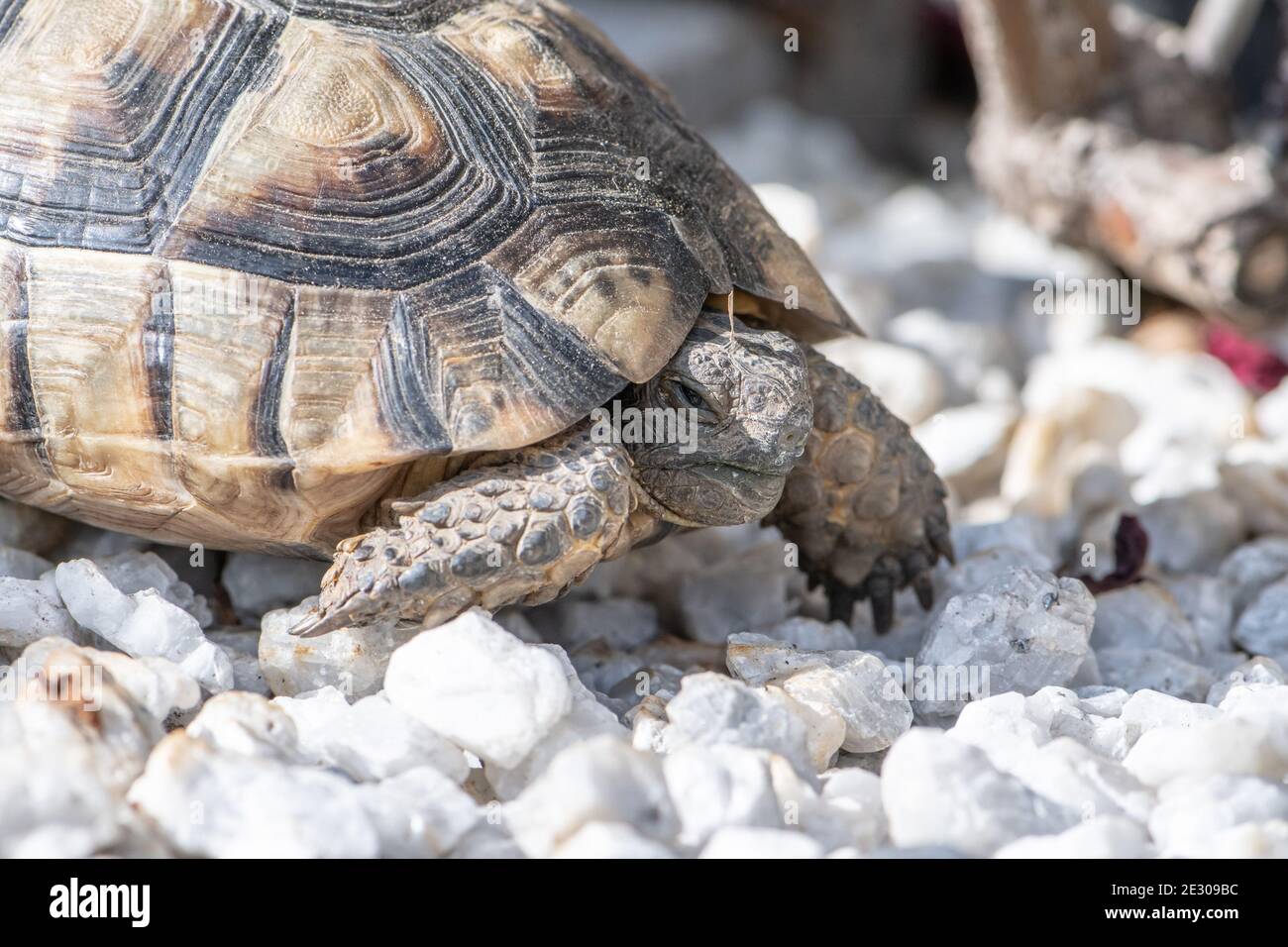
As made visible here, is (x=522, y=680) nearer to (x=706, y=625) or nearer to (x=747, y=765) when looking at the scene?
(x=747, y=765)

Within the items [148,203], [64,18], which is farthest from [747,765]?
[64,18]

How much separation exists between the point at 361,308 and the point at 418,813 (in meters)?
0.98

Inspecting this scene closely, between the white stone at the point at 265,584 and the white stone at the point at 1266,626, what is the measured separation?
87.2 inches

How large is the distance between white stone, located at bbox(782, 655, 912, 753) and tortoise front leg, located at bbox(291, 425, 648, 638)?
0.48 meters

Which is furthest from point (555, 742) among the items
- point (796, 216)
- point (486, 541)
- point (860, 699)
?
point (796, 216)

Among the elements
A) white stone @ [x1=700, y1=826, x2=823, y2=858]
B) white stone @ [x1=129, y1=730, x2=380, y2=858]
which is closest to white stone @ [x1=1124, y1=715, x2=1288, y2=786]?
white stone @ [x1=700, y1=826, x2=823, y2=858]

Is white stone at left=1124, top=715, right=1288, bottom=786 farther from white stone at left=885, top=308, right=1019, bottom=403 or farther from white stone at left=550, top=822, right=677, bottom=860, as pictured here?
white stone at left=885, top=308, right=1019, bottom=403

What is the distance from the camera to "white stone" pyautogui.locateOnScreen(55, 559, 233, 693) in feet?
7.98

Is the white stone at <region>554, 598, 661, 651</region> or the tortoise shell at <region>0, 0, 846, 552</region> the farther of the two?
the white stone at <region>554, 598, 661, 651</region>

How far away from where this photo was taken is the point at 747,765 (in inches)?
79.9

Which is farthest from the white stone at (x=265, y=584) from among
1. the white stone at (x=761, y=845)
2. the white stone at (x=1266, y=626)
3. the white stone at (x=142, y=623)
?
the white stone at (x=1266, y=626)

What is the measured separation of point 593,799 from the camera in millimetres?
1918

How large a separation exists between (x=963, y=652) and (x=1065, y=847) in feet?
2.77

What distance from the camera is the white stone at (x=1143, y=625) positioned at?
3.10 metres
